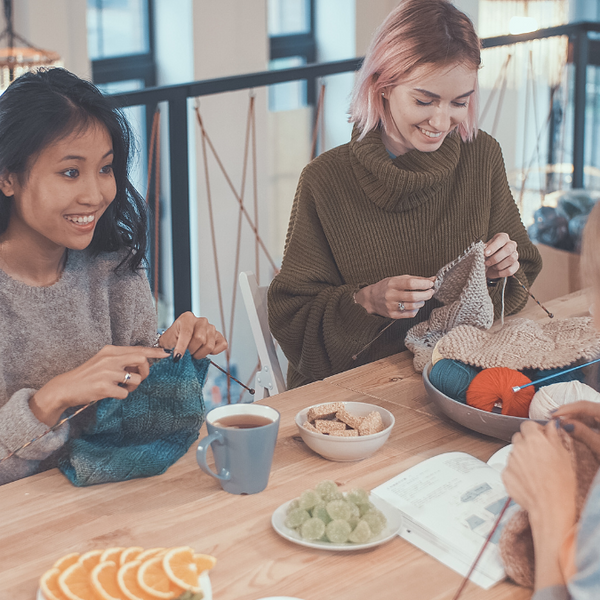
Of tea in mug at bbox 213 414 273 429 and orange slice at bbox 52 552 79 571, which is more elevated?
tea in mug at bbox 213 414 273 429

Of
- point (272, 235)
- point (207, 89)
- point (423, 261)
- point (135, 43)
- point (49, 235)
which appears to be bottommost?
point (272, 235)

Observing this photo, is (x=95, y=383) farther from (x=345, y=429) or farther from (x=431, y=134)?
(x=431, y=134)

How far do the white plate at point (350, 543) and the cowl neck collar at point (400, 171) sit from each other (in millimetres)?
816

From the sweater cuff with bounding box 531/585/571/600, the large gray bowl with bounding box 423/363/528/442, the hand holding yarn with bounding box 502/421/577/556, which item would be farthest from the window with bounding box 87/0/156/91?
the sweater cuff with bounding box 531/585/571/600

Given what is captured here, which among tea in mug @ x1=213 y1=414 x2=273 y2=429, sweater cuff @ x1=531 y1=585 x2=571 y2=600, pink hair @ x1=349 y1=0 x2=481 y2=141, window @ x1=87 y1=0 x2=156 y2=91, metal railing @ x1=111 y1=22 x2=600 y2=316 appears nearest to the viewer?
sweater cuff @ x1=531 y1=585 x2=571 y2=600

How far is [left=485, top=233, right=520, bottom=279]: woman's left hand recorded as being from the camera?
1360 mm

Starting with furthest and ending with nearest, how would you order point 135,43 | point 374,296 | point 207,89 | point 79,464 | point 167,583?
point 135,43
point 207,89
point 374,296
point 79,464
point 167,583

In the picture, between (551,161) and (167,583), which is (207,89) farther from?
(551,161)

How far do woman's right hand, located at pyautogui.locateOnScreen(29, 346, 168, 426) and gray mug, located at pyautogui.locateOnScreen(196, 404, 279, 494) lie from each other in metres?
0.13

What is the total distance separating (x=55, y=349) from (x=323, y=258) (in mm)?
621

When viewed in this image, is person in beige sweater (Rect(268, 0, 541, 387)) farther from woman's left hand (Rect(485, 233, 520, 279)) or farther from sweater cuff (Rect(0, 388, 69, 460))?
sweater cuff (Rect(0, 388, 69, 460))

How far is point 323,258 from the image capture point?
1.59 metres

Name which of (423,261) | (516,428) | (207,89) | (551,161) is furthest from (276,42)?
(516,428)

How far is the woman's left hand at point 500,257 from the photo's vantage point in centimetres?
136
